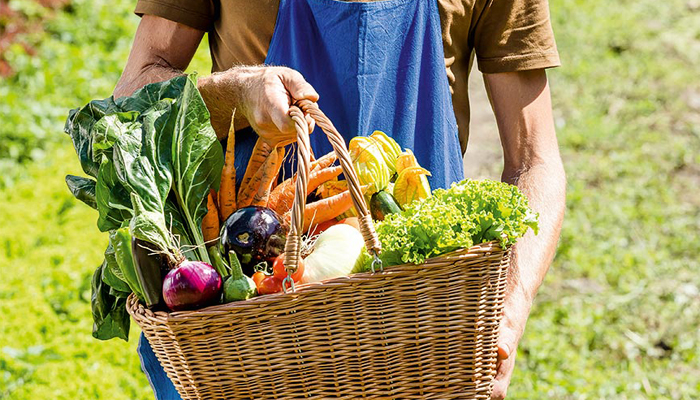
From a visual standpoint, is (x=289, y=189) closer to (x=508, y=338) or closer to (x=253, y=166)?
(x=253, y=166)

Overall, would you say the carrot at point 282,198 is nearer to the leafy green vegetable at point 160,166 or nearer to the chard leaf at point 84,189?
the leafy green vegetable at point 160,166

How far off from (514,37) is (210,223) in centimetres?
114

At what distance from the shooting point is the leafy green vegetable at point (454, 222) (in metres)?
1.84

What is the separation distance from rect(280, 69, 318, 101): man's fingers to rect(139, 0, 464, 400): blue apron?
1.41 feet

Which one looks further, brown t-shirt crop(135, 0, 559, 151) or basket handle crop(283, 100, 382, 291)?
brown t-shirt crop(135, 0, 559, 151)

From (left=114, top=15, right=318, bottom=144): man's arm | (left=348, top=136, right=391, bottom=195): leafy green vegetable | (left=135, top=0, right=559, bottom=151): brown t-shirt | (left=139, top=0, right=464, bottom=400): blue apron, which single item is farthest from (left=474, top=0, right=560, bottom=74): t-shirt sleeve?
(left=114, top=15, right=318, bottom=144): man's arm

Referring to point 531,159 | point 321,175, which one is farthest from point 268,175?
point 531,159

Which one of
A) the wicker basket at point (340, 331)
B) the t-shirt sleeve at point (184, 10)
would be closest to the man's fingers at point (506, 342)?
the wicker basket at point (340, 331)

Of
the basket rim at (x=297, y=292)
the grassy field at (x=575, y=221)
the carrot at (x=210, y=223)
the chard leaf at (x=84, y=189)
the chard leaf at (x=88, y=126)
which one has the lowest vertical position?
the grassy field at (x=575, y=221)

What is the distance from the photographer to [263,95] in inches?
79.1

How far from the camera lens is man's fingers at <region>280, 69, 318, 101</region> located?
1978 millimetres

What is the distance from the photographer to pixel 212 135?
6.86 feet

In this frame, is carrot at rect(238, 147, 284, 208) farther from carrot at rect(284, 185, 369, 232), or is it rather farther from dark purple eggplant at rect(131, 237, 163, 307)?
dark purple eggplant at rect(131, 237, 163, 307)

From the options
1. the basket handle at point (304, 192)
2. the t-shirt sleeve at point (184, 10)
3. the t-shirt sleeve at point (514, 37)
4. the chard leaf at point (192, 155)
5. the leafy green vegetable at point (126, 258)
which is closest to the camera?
the basket handle at point (304, 192)
